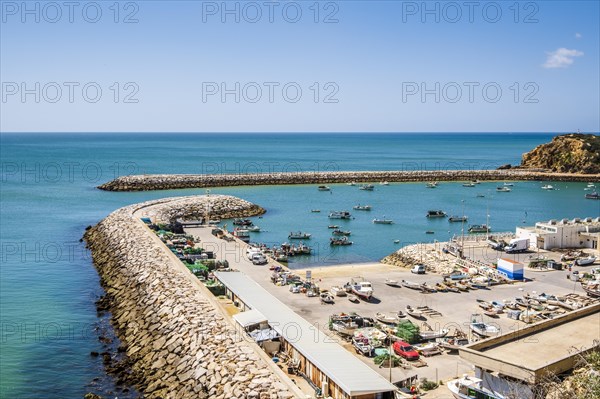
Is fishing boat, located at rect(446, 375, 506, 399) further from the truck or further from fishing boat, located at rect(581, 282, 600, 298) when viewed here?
the truck

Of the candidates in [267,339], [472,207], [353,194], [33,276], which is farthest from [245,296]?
[353,194]

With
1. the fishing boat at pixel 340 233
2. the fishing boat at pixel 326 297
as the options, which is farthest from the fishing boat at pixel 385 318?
the fishing boat at pixel 340 233

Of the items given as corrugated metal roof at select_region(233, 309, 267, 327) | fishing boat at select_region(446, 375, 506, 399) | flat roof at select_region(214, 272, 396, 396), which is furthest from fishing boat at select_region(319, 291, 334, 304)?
fishing boat at select_region(446, 375, 506, 399)

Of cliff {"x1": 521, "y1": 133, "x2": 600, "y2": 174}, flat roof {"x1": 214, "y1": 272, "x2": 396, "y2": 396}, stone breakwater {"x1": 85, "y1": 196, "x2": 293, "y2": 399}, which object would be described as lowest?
stone breakwater {"x1": 85, "y1": 196, "x2": 293, "y2": 399}

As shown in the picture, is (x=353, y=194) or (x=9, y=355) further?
(x=353, y=194)

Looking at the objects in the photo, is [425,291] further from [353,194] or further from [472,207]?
[353,194]
